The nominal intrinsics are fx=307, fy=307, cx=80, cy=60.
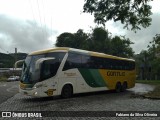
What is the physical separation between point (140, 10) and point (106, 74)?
296 inches

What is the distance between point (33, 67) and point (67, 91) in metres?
3.18

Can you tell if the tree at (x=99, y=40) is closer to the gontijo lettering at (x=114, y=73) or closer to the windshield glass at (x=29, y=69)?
the gontijo lettering at (x=114, y=73)

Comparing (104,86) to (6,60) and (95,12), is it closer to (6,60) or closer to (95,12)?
(95,12)

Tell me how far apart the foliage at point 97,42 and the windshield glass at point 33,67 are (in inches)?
2019

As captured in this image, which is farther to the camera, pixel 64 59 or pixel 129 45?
pixel 129 45

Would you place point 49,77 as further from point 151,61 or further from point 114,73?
point 151,61

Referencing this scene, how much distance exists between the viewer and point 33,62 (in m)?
19.7

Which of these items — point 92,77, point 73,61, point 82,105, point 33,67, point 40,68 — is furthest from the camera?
point 92,77

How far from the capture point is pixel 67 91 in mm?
21062

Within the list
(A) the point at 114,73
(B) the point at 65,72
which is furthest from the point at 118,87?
(B) the point at 65,72

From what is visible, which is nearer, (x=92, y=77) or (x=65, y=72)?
(x=65, y=72)

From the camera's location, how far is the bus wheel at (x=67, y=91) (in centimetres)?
2071

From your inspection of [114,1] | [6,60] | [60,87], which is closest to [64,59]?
[60,87]

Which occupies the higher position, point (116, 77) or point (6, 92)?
point (116, 77)
